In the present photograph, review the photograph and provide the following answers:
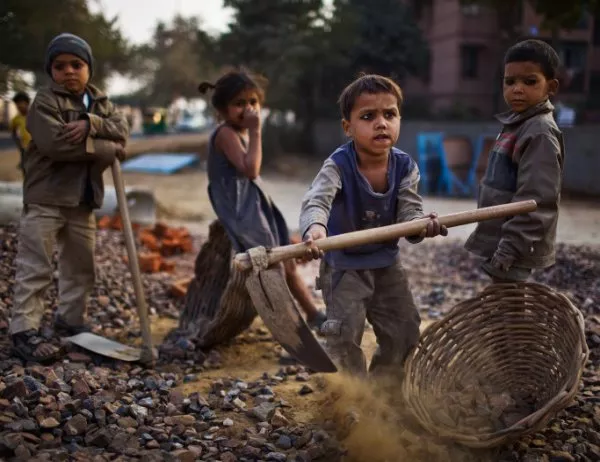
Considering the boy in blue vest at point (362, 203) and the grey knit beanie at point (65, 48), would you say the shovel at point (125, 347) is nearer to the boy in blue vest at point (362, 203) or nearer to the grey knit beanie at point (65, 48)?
the grey knit beanie at point (65, 48)

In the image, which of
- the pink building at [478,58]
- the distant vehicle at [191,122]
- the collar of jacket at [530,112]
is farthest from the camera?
the distant vehicle at [191,122]

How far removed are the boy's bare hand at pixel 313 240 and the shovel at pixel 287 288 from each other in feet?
0.05

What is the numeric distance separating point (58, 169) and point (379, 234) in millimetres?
2165

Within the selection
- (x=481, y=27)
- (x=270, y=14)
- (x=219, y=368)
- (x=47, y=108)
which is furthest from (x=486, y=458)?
(x=481, y=27)

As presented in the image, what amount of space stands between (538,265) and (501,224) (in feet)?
0.95

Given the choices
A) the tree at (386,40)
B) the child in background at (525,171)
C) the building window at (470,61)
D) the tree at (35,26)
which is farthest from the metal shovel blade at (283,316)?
the building window at (470,61)

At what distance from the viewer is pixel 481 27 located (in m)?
23.9

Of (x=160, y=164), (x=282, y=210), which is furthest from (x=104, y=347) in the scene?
(x=160, y=164)

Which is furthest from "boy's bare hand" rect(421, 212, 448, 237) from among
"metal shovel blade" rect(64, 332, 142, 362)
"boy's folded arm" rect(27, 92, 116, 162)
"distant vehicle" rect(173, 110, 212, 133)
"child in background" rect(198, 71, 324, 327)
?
"distant vehicle" rect(173, 110, 212, 133)

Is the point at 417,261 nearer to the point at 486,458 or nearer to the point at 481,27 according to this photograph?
the point at 486,458

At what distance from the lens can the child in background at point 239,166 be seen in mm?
3881

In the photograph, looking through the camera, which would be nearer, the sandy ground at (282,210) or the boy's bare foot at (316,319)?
the sandy ground at (282,210)

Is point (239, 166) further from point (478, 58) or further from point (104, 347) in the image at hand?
point (478, 58)

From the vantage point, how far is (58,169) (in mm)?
3705
